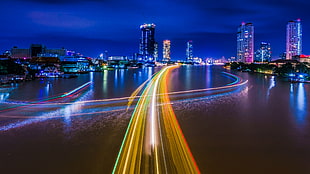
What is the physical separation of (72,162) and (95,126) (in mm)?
2265

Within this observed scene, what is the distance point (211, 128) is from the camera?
251 inches

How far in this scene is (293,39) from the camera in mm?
94000

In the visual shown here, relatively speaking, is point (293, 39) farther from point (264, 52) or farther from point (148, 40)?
point (148, 40)

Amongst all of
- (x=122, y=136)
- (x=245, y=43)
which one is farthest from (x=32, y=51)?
(x=245, y=43)

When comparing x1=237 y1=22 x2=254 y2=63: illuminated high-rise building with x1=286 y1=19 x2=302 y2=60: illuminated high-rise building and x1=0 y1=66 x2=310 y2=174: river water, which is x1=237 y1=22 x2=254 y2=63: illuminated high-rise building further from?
x1=0 y1=66 x2=310 y2=174: river water

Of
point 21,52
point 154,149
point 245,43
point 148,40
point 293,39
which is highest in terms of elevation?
point 148,40

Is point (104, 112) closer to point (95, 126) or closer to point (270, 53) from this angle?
point (95, 126)

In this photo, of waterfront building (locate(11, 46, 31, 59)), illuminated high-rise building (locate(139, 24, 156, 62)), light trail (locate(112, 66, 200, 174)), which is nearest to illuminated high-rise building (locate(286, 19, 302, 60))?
illuminated high-rise building (locate(139, 24, 156, 62))

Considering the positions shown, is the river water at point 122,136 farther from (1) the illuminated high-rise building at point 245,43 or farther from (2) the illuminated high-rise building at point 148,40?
(2) the illuminated high-rise building at point 148,40

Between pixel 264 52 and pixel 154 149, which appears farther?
pixel 264 52

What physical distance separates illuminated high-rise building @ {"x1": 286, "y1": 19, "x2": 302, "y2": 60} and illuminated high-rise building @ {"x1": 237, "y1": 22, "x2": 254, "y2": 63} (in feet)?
47.5

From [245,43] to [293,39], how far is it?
20.3 m

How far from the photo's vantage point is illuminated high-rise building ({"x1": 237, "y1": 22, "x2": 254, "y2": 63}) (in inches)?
4184

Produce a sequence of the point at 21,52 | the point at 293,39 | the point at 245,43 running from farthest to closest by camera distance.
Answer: the point at 245,43
the point at 293,39
the point at 21,52
